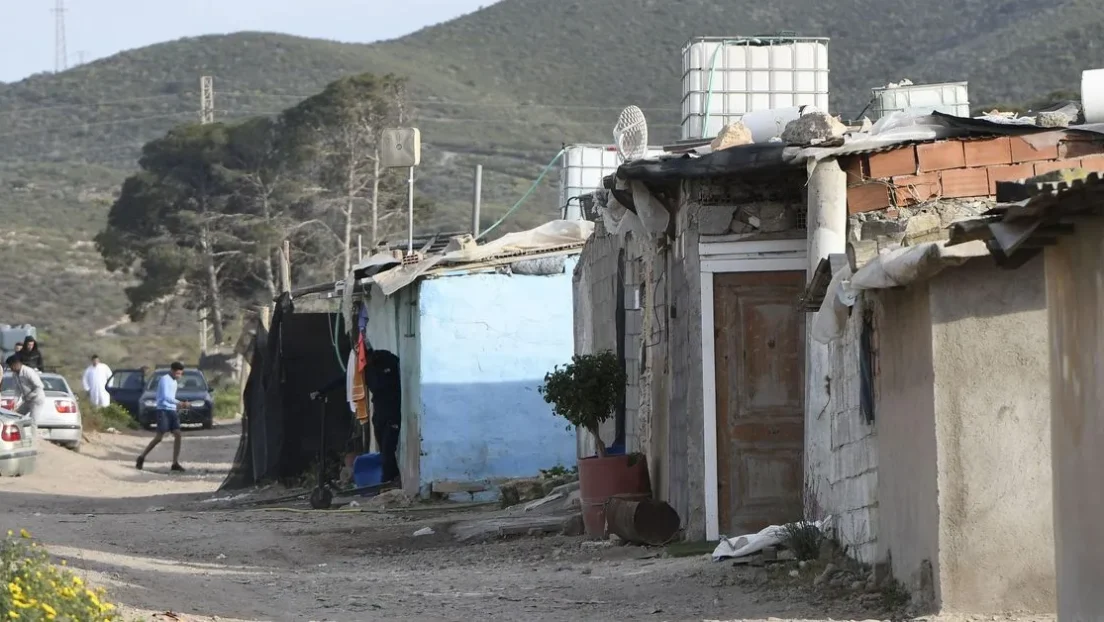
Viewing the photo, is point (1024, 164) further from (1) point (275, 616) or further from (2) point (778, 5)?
(2) point (778, 5)

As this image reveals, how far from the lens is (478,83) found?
299 ft

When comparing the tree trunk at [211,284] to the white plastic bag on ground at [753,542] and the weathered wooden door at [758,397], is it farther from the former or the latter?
the white plastic bag on ground at [753,542]

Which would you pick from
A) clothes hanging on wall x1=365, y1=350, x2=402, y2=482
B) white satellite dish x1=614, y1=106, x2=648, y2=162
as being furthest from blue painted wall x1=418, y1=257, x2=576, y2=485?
white satellite dish x1=614, y1=106, x2=648, y2=162

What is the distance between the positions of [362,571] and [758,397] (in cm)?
331

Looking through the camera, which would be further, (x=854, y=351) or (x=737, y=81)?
(x=737, y=81)

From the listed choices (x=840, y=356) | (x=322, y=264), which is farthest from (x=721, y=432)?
(x=322, y=264)

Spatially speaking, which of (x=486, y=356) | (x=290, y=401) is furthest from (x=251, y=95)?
(x=486, y=356)

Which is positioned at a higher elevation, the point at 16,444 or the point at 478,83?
the point at 478,83

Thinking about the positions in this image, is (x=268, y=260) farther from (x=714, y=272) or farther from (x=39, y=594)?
(x=39, y=594)

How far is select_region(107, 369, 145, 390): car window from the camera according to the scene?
41656mm

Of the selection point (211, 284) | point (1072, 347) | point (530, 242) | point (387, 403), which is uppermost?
point (211, 284)

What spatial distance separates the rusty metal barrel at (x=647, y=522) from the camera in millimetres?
12578

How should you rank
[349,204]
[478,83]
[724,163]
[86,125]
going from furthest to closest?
[86,125] < [478,83] < [349,204] < [724,163]

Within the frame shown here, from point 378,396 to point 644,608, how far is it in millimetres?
11502
